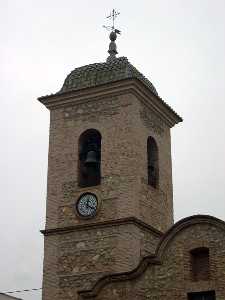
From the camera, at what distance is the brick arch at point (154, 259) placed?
69.6 ft

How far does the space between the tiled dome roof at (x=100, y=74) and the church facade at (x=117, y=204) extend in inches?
1.9

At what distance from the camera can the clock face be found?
24.7 m

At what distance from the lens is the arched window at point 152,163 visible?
2628cm

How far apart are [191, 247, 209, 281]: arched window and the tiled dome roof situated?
7.13 meters

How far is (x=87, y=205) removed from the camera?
2486 centimetres

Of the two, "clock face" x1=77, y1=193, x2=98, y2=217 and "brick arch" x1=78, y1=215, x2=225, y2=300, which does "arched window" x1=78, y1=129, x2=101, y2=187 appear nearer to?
"clock face" x1=77, y1=193, x2=98, y2=217

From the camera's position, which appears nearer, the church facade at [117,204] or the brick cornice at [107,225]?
the church facade at [117,204]

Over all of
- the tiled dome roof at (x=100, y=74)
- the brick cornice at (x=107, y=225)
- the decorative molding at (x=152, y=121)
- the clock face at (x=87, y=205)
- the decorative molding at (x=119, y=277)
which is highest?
the tiled dome roof at (x=100, y=74)

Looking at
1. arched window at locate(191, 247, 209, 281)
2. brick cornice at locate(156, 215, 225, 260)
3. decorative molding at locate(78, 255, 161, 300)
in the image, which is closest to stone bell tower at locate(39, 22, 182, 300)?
decorative molding at locate(78, 255, 161, 300)

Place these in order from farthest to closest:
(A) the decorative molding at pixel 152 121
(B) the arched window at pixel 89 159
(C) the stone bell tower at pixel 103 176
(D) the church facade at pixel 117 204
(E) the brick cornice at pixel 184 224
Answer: (A) the decorative molding at pixel 152 121 → (B) the arched window at pixel 89 159 → (C) the stone bell tower at pixel 103 176 → (D) the church facade at pixel 117 204 → (E) the brick cornice at pixel 184 224

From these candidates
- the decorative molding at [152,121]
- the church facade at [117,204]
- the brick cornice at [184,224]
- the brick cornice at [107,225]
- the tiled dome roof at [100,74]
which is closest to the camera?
the brick cornice at [184,224]

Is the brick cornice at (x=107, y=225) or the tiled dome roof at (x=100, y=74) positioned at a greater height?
the tiled dome roof at (x=100, y=74)

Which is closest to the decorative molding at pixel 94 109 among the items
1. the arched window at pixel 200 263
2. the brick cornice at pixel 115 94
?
the brick cornice at pixel 115 94

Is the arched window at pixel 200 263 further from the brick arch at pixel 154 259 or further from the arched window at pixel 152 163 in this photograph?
the arched window at pixel 152 163
